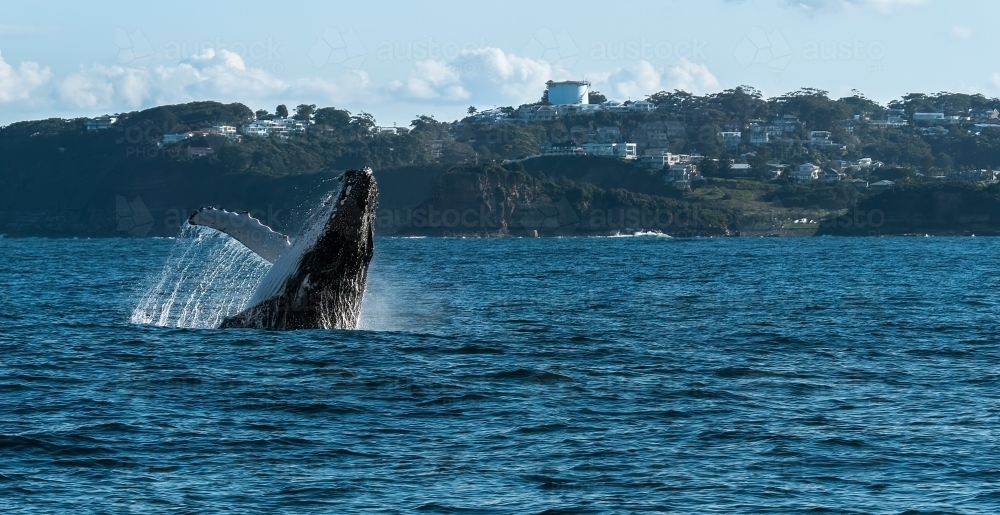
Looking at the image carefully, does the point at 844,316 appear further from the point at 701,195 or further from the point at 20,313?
the point at 701,195

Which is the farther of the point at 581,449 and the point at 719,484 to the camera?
the point at 581,449

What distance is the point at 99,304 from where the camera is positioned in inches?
1374

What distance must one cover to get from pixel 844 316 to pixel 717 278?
22012mm

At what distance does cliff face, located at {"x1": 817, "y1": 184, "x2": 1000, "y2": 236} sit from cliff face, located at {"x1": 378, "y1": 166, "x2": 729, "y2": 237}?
17728 mm

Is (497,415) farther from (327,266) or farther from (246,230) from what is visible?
(246,230)

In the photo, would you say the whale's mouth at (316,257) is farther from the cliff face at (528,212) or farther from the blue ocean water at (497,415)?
the cliff face at (528,212)

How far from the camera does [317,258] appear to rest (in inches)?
657

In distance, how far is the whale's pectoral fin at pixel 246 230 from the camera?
688 inches

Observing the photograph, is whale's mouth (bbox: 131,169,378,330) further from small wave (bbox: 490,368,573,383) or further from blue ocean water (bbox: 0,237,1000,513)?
small wave (bbox: 490,368,573,383)

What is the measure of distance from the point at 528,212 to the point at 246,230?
533ft

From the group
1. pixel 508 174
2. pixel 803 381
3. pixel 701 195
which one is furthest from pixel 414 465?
pixel 701 195

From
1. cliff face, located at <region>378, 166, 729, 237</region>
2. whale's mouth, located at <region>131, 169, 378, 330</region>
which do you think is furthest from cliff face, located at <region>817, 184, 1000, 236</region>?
whale's mouth, located at <region>131, 169, 378, 330</region>

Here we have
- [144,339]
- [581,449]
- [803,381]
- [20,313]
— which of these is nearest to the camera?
[581,449]

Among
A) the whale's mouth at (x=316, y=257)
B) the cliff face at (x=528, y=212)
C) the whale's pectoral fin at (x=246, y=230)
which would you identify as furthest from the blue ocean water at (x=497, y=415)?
the cliff face at (x=528, y=212)
